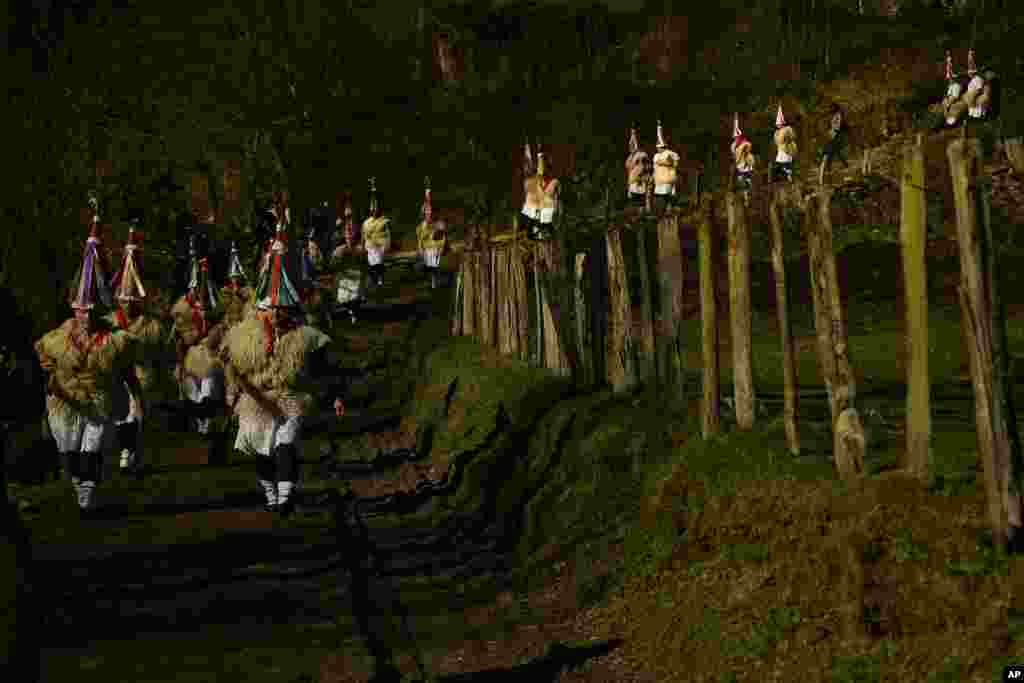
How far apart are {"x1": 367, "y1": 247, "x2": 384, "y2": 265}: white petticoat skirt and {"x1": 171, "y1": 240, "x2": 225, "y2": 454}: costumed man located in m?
14.4

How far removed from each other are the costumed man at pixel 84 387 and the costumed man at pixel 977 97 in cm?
2179

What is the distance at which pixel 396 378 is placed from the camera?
969 inches

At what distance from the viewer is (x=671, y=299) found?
36.7 feet

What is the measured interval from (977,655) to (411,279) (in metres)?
32.2

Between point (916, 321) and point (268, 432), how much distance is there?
24.7ft

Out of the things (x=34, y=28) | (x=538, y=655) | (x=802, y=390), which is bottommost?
(x=538, y=655)

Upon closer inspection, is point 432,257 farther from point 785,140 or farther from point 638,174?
point 785,140

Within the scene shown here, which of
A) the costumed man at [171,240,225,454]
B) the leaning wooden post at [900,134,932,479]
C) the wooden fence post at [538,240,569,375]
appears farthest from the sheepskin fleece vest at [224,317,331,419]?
the leaning wooden post at [900,134,932,479]

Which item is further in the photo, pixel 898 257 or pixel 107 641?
pixel 898 257

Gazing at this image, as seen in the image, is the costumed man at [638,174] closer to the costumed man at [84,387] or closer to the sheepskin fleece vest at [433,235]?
the sheepskin fleece vest at [433,235]

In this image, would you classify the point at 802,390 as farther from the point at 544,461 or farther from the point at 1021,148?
the point at 1021,148

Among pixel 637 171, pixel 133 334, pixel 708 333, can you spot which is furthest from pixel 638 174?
pixel 708 333

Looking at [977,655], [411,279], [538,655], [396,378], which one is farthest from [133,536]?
[411,279]

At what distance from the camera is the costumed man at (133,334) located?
1691 cm
